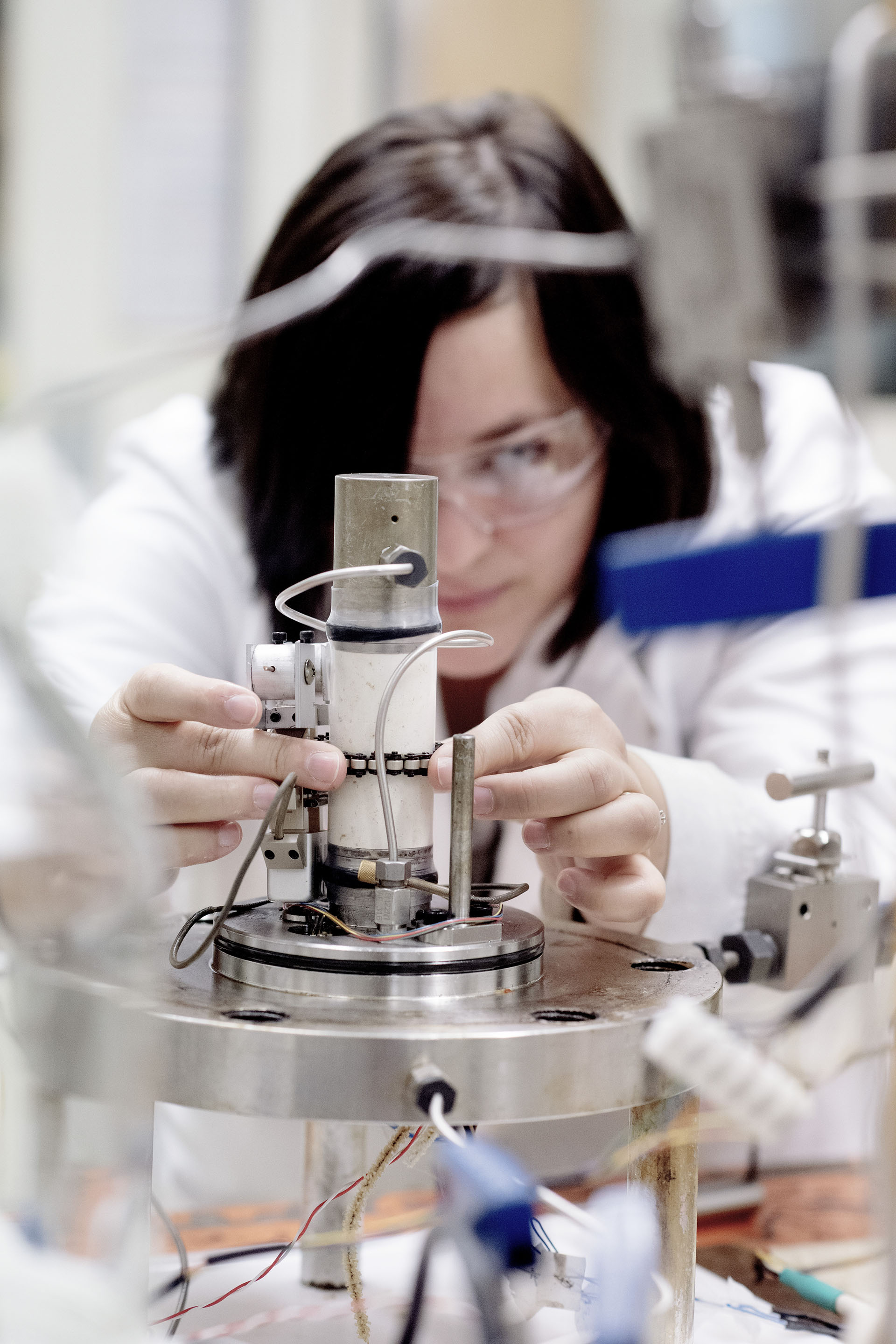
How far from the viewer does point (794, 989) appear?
0.66m

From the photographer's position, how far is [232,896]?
0.51 m

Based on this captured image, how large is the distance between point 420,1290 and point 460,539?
1.90ft

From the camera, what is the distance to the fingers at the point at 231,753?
502 mm

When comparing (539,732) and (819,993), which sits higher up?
(539,732)

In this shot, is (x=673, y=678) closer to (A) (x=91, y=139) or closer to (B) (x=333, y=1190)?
(B) (x=333, y=1190)

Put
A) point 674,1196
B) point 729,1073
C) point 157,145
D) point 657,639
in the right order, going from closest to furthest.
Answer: point 729,1073 < point 674,1196 < point 657,639 < point 157,145

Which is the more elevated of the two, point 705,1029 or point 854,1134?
point 705,1029

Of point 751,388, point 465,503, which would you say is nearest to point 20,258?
point 465,503

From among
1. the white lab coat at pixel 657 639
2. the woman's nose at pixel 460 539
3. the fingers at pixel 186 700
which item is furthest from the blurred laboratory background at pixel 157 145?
the fingers at pixel 186 700

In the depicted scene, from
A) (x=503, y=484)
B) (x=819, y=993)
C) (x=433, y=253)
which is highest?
(x=433, y=253)

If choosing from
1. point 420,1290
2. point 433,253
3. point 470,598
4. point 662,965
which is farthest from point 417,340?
point 420,1290

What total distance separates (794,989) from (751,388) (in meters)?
0.31

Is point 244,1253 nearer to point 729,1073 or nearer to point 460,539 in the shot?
point 729,1073

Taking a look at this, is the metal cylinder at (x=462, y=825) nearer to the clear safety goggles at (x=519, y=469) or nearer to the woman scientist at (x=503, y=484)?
the woman scientist at (x=503, y=484)
